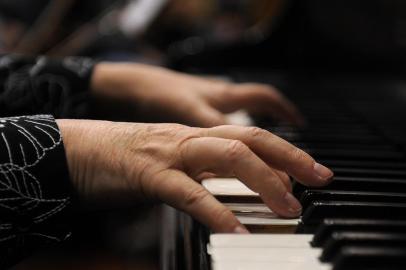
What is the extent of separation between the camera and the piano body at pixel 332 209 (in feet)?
1.80

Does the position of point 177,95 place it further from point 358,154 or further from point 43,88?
point 358,154

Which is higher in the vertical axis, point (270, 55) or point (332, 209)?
point (270, 55)

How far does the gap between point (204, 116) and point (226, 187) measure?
Answer: 13.8 inches

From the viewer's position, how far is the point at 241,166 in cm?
63

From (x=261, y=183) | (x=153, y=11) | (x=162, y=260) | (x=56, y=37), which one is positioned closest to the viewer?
(x=261, y=183)

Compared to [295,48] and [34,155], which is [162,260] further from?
[295,48]

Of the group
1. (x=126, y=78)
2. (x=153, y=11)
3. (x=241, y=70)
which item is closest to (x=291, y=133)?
(x=126, y=78)

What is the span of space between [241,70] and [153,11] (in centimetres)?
129

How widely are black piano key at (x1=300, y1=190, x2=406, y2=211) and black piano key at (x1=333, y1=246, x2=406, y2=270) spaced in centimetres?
15

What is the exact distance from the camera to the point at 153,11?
2889mm

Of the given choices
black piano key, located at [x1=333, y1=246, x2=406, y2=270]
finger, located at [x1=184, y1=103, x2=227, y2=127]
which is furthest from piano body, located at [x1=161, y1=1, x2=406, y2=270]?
finger, located at [x1=184, y1=103, x2=227, y2=127]

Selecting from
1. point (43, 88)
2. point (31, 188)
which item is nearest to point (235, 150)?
point (31, 188)

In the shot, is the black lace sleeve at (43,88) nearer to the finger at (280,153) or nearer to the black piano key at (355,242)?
the finger at (280,153)

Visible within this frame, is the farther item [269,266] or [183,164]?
[183,164]
